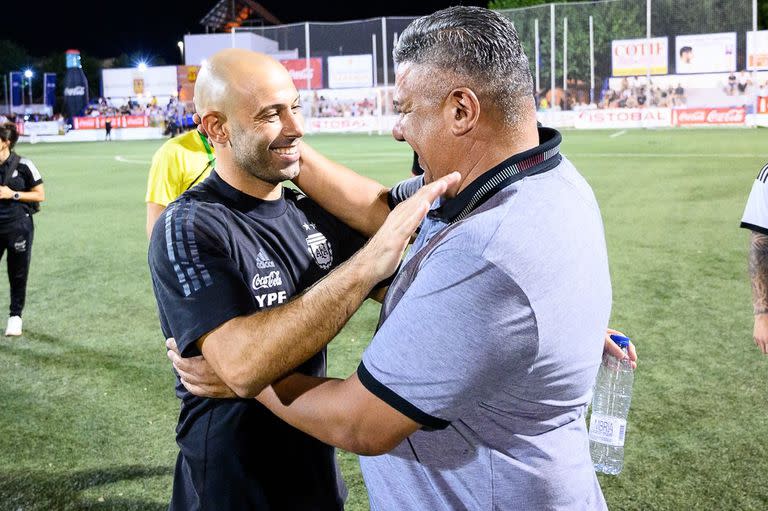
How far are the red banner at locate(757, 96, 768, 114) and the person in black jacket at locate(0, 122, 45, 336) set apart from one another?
1268 inches

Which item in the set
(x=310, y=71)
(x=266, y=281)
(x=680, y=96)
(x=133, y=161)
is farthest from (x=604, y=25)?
(x=266, y=281)

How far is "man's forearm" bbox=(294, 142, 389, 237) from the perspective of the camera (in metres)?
2.65

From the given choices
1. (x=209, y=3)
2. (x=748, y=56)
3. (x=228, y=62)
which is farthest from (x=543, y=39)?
(x=209, y=3)

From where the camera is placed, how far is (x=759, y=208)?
4.04 metres

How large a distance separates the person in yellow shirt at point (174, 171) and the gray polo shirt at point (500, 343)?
13.6 feet

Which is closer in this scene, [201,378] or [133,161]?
[201,378]

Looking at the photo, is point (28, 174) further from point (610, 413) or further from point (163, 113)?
point (163, 113)

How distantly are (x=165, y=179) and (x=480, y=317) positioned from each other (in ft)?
15.1

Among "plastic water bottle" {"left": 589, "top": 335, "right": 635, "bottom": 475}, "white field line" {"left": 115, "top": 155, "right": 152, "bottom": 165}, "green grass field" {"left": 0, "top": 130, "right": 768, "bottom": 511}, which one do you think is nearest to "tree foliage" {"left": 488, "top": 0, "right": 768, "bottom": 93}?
"white field line" {"left": 115, "top": 155, "right": 152, "bottom": 165}

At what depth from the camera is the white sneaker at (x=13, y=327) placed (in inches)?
290

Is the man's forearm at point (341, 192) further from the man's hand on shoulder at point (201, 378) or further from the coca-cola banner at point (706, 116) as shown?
the coca-cola banner at point (706, 116)

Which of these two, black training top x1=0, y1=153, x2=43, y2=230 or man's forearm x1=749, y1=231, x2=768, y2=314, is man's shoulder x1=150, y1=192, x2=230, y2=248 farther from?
black training top x1=0, y1=153, x2=43, y2=230

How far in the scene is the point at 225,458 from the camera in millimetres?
2342

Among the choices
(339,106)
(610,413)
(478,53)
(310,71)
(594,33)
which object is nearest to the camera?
(478,53)
